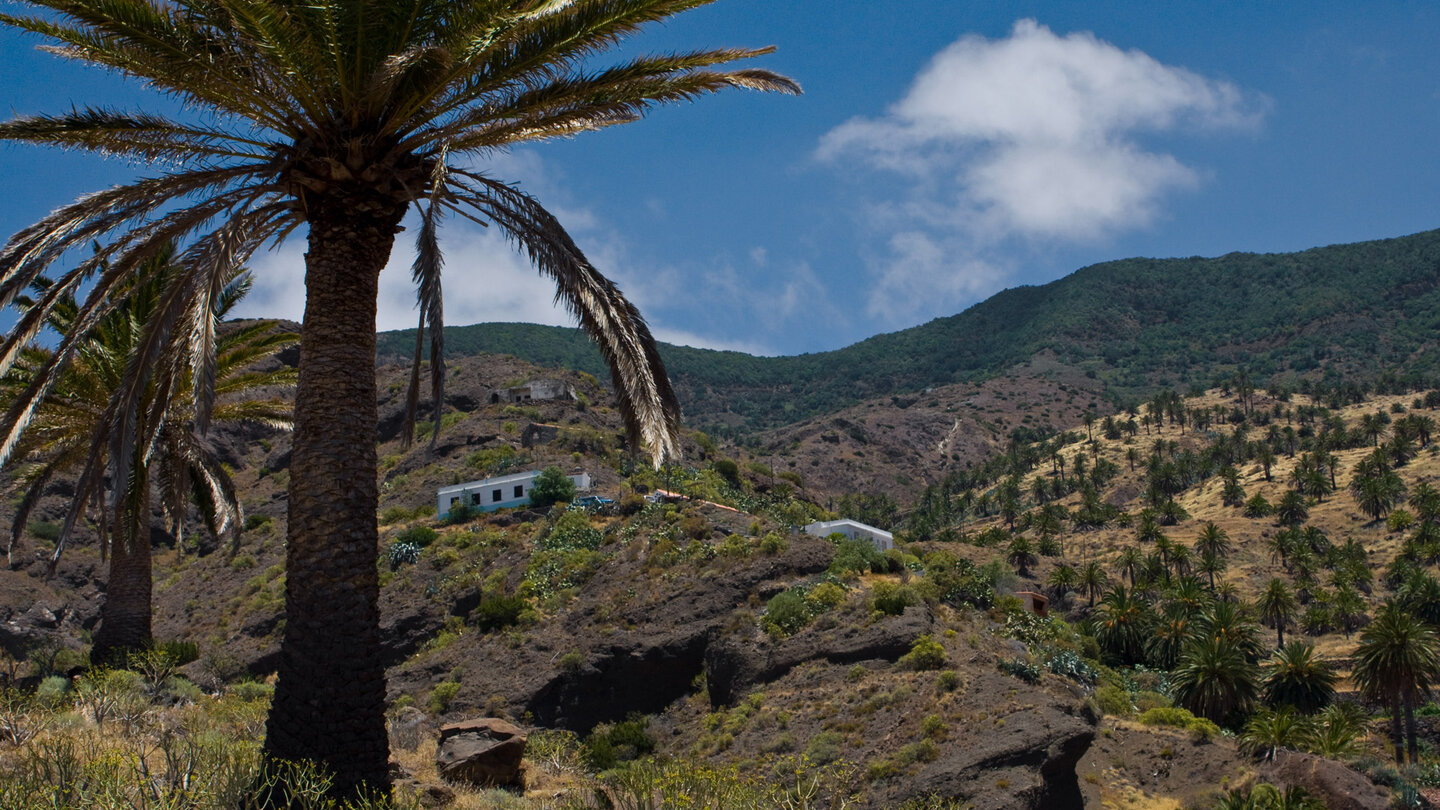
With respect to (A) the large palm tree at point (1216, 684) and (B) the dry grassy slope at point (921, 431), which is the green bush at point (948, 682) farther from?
(B) the dry grassy slope at point (921, 431)

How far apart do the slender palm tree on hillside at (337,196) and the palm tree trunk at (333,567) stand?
2 centimetres

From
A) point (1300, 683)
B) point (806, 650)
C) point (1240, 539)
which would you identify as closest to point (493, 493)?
point (806, 650)

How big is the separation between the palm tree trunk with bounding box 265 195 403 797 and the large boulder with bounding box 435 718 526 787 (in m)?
4.07

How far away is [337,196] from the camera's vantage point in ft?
31.4

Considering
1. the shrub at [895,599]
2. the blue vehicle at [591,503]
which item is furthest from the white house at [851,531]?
the shrub at [895,599]

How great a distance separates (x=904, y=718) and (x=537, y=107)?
2422cm

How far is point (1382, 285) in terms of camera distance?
190m

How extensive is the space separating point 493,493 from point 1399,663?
156 feet

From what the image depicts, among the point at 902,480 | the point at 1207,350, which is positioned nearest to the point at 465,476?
the point at 902,480

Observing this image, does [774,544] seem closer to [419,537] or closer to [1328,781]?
[1328,781]

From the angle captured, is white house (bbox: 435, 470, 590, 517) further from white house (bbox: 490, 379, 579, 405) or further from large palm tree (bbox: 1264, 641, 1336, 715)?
large palm tree (bbox: 1264, 641, 1336, 715)

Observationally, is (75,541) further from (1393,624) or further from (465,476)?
(1393,624)

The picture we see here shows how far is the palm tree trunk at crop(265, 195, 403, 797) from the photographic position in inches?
345

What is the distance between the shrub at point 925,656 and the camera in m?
33.0
